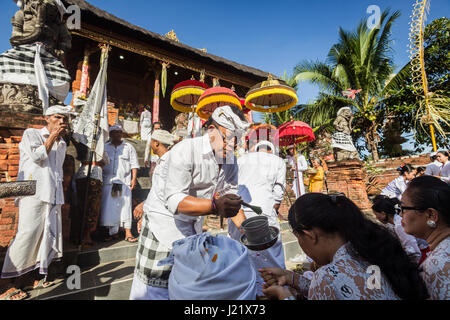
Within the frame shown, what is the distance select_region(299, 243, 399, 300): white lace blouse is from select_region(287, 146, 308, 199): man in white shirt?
5832mm

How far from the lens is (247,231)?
5.23ft

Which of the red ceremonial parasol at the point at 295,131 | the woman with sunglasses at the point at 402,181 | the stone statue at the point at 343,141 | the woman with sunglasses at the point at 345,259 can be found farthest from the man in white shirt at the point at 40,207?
the stone statue at the point at 343,141

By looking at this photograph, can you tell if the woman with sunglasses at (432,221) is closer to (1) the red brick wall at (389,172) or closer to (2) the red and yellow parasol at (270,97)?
(2) the red and yellow parasol at (270,97)

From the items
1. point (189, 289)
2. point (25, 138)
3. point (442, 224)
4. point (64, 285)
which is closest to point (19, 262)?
point (64, 285)

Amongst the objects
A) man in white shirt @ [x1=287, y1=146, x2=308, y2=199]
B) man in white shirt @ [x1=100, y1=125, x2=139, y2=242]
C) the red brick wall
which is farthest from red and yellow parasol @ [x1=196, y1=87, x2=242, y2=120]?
the red brick wall

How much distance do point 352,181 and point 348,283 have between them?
684cm

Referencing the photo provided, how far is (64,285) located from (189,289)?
103 inches

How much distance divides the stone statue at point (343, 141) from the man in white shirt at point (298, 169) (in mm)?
1129

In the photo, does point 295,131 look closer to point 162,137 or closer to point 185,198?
point 162,137

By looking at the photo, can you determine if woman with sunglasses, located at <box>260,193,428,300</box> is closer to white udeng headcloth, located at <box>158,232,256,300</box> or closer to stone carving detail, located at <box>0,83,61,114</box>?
white udeng headcloth, located at <box>158,232,256,300</box>

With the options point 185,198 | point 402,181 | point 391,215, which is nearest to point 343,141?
point 402,181

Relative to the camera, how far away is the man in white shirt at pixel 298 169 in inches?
286

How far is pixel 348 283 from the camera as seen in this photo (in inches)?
44.2

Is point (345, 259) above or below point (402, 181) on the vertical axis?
below
